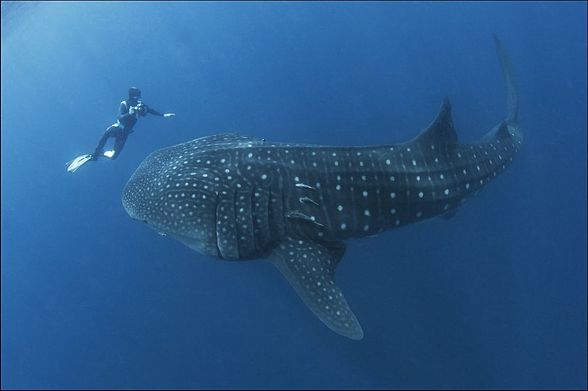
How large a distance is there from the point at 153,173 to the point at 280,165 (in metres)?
1.49

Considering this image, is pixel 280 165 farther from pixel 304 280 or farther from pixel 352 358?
pixel 352 358

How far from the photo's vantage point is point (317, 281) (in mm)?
4395

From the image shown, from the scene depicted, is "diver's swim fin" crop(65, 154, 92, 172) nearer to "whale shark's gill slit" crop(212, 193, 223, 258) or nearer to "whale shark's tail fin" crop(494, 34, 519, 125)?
"whale shark's gill slit" crop(212, 193, 223, 258)

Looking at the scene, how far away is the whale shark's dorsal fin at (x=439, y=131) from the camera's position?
5.02 meters

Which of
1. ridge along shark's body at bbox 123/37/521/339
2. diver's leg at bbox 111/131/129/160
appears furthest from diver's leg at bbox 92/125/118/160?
ridge along shark's body at bbox 123/37/521/339

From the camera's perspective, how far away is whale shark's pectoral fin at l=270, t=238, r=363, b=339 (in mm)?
4203

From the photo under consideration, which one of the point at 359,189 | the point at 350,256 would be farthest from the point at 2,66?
the point at 359,189

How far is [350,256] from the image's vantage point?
30.8 ft

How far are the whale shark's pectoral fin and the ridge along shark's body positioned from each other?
1 cm

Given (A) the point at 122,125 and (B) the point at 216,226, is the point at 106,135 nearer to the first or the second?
(A) the point at 122,125

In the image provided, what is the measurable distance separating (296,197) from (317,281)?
36.9 inches

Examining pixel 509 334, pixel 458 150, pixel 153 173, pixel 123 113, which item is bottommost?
pixel 509 334

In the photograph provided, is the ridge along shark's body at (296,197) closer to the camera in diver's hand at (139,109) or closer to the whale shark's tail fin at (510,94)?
the whale shark's tail fin at (510,94)

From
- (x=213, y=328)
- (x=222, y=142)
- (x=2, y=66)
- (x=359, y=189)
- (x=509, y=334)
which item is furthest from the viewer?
(x=2, y=66)
